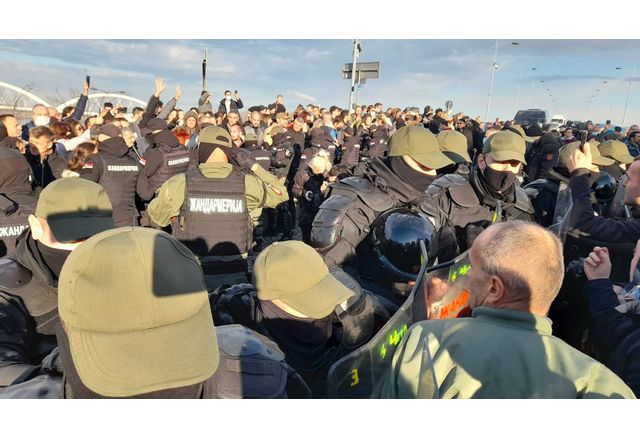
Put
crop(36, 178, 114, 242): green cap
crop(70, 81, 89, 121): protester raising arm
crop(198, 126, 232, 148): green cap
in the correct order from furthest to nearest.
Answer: crop(70, 81, 89, 121): protester raising arm < crop(198, 126, 232, 148): green cap < crop(36, 178, 114, 242): green cap

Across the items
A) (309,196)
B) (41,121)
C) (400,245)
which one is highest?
(41,121)

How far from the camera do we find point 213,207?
3795mm

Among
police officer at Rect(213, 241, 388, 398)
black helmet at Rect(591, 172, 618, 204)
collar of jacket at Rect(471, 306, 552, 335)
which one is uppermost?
black helmet at Rect(591, 172, 618, 204)

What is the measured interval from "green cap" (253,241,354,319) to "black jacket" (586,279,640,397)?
4.06ft

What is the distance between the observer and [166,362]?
3.61ft

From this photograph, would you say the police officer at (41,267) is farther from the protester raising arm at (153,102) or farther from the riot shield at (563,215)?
the protester raising arm at (153,102)

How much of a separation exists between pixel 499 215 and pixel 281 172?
221 inches

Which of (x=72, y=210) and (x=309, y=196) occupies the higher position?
(x=72, y=210)

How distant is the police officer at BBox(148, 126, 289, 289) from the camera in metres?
3.76

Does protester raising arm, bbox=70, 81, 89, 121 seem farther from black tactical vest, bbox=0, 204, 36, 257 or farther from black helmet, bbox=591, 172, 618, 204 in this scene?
black helmet, bbox=591, 172, 618, 204

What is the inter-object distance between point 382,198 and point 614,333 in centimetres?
162

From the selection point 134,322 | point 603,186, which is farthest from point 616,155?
point 134,322

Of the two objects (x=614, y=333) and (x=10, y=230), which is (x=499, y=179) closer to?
(x=614, y=333)

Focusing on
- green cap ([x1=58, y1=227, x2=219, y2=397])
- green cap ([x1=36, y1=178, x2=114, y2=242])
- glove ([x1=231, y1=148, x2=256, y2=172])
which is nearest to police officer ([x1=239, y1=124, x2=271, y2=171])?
glove ([x1=231, y1=148, x2=256, y2=172])
